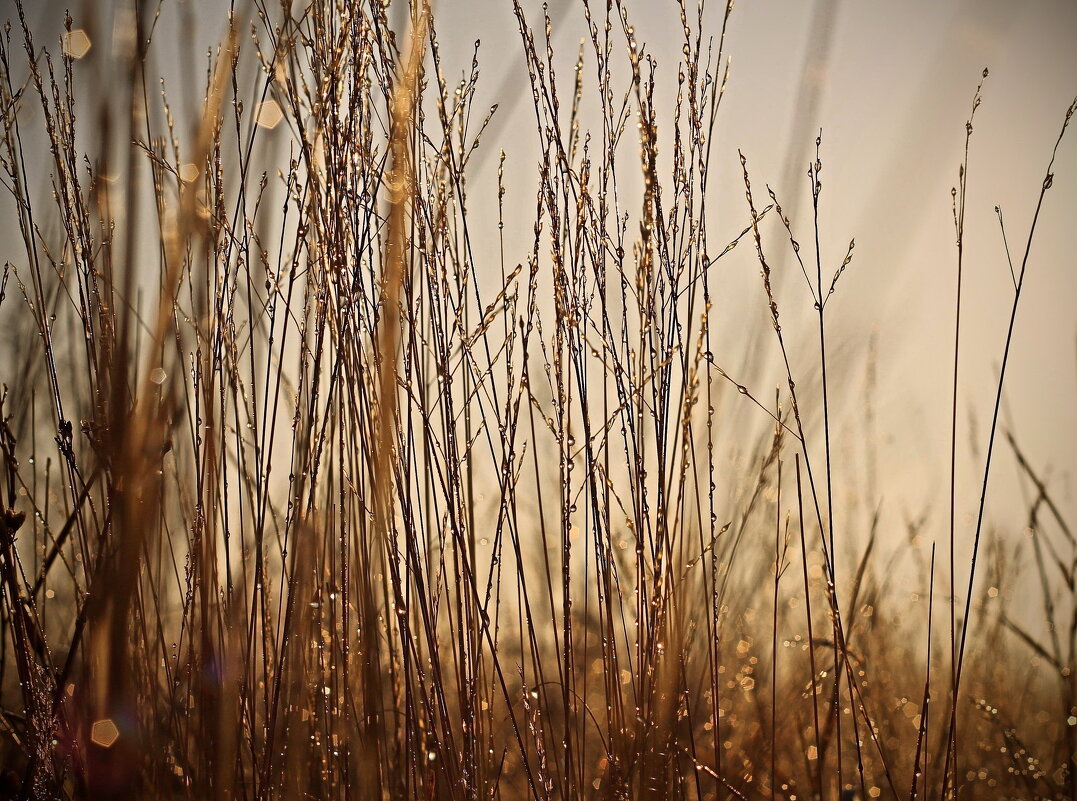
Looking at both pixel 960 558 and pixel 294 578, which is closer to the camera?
pixel 294 578

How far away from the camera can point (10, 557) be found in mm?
806

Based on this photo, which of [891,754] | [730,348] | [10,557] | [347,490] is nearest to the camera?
[10,557]

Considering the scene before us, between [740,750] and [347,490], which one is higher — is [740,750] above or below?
below

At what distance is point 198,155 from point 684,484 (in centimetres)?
74

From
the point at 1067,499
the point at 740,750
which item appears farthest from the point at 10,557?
the point at 1067,499

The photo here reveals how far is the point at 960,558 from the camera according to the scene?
1153mm

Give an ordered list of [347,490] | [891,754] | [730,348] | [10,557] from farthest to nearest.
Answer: [891,754] → [730,348] → [347,490] → [10,557]

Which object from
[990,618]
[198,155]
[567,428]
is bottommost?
[990,618]

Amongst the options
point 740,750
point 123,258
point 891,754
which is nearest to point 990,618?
point 891,754

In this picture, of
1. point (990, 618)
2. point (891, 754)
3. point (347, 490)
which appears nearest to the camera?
point (347, 490)

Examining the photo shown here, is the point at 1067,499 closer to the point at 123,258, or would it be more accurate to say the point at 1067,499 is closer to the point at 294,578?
the point at 294,578

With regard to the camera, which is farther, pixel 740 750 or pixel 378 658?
pixel 740 750

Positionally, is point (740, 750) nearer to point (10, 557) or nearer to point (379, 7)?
point (10, 557)

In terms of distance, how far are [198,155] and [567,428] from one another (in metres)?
0.57
